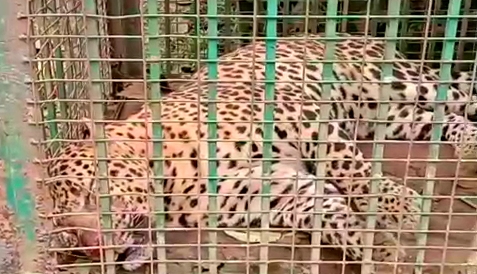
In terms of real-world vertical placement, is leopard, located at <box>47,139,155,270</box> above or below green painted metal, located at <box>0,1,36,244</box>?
below

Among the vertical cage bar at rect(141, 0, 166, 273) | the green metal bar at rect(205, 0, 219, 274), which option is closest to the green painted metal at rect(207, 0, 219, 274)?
the green metal bar at rect(205, 0, 219, 274)

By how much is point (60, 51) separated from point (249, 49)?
1034 millimetres

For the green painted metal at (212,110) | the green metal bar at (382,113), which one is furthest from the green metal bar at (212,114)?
the green metal bar at (382,113)

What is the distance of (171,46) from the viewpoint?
3.96 meters

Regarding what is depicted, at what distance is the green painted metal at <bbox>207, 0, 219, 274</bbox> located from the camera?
1.98 m

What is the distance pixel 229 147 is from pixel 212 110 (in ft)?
2.63

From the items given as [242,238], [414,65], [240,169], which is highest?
[414,65]

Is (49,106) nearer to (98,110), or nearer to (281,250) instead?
(98,110)

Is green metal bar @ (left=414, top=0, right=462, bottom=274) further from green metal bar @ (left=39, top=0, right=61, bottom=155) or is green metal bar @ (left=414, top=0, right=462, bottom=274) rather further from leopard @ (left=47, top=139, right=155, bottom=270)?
green metal bar @ (left=39, top=0, right=61, bottom=155)

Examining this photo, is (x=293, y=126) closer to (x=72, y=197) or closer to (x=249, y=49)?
(x=249, y=49)

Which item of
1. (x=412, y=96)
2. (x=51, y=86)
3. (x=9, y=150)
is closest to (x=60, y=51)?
(x=51, y=86)

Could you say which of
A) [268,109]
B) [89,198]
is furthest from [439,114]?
[89,198]

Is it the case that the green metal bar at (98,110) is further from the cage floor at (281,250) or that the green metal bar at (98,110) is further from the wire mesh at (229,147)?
the cage floor at (281,250)

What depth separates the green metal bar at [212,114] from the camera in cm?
198
